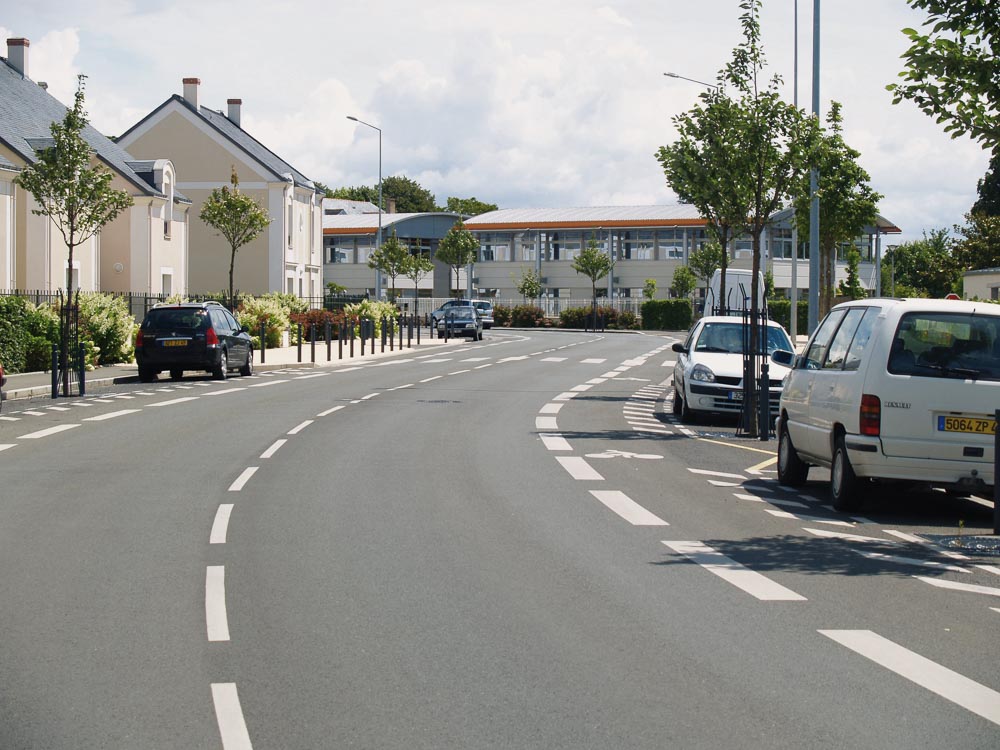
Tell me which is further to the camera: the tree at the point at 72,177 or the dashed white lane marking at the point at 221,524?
the tree at the point at 72,177

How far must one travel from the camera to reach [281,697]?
554 centimetres

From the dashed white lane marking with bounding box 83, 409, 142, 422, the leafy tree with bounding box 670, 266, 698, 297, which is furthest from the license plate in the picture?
the leafy tree with bounding box 670, 266, 698, 297

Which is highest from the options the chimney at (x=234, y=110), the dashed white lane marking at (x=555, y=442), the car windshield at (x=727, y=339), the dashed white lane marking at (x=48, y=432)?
the chimney at (x=234, y=110)

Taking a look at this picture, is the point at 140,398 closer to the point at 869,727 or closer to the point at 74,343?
the point at 74,343

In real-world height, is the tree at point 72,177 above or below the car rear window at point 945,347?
above

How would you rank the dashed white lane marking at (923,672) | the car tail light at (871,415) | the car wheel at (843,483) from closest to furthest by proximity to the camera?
the dashed white lane marking at (923,672) < the car tail light at (871,415) < the car wheel at (843,483)

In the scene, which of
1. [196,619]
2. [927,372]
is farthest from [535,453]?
[196,619]

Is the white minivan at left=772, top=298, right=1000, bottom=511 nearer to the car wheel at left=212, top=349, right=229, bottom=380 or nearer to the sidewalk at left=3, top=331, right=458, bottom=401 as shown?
the sidewalk at left=3, top=331, right=458, bottom=401

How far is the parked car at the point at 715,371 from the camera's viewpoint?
66.9 ft

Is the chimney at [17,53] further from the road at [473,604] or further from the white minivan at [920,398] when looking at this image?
the white minivan at [920,398]

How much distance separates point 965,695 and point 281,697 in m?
2.86

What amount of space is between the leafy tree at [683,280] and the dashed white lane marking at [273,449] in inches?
3056

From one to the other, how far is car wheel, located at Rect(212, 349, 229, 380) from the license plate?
21160 millimetres

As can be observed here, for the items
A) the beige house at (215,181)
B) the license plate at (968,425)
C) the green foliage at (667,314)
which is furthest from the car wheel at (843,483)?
the green foliage at (667,314)
